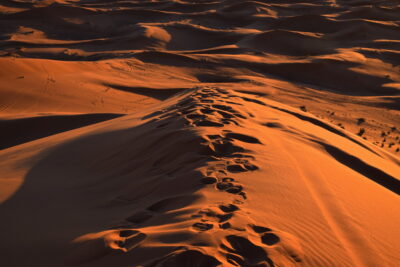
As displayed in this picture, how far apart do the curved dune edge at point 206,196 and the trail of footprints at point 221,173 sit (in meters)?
0.01

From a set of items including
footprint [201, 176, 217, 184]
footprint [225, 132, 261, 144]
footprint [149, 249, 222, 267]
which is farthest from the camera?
footprint [225, 132, 261, 144]

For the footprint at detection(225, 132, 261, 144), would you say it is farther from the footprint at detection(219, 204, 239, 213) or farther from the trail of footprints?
the footprint at detection(219, 204, 239, 213)

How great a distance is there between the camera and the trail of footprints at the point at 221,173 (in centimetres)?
246

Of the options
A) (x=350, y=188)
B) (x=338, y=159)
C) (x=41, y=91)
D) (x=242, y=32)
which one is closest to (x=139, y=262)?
(x=350, y=188)

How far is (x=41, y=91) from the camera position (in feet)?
30.7

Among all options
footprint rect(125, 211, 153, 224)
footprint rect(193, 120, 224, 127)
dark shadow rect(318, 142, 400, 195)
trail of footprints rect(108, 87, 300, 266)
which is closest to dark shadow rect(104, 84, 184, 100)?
trail of footprints rect(108, 87, 300, 266)

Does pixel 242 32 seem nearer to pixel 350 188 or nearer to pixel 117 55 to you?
pixel 117 55

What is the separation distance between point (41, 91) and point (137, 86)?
7.19ft

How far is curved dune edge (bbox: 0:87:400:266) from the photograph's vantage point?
8.27 feet

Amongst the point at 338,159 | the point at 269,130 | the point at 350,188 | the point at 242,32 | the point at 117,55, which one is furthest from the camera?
the point at 242,32

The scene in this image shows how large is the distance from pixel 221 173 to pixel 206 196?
47 centimetres

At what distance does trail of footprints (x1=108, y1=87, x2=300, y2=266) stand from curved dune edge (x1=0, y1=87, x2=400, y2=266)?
0.04ft

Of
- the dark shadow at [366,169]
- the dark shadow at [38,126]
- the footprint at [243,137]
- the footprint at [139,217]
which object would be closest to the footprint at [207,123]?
the footprint at [243,137]

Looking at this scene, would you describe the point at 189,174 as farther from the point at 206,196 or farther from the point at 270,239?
the point at 270,239
